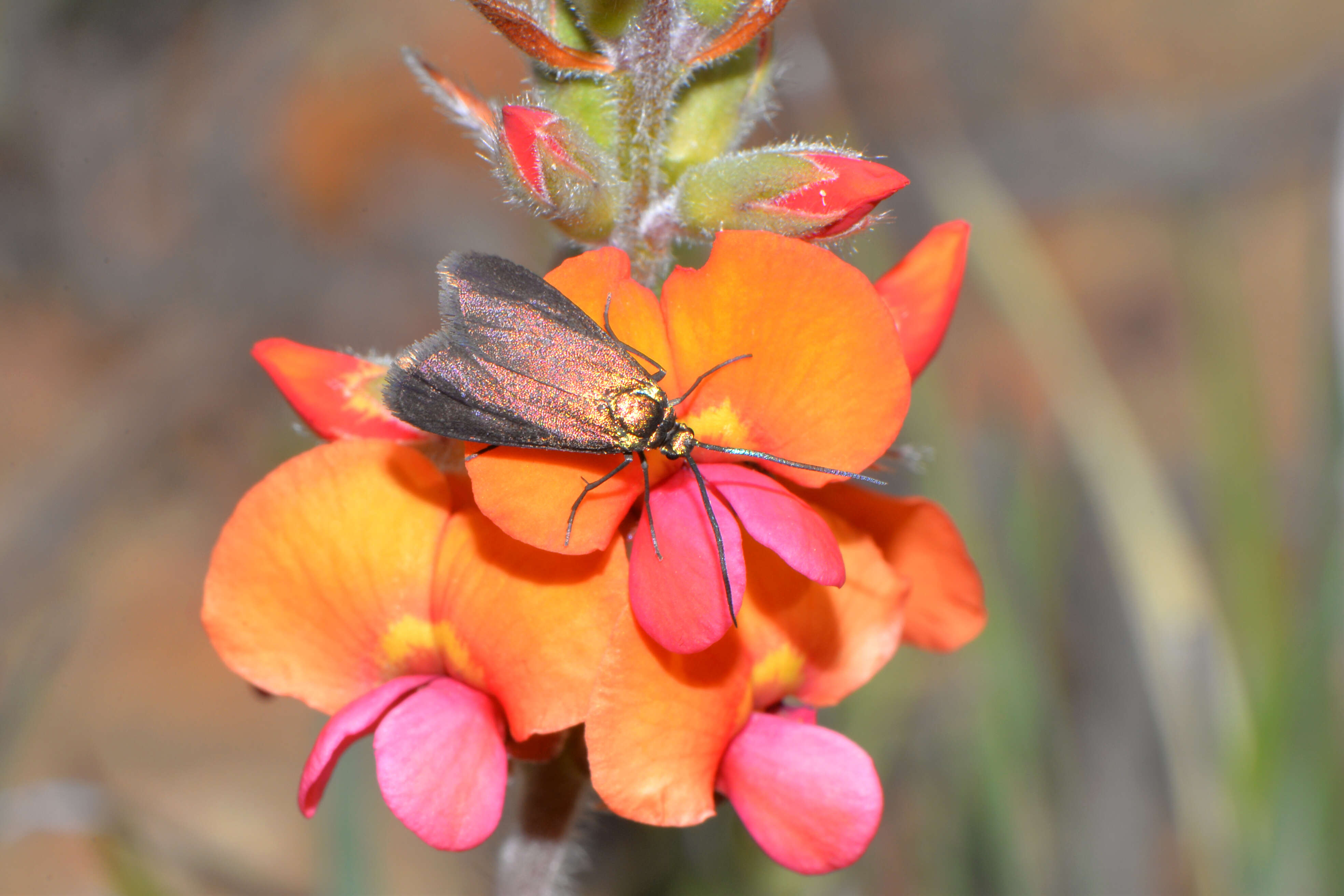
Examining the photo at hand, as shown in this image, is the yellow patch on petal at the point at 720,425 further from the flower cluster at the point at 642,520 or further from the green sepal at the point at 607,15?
the green sepal at the point at 607,15

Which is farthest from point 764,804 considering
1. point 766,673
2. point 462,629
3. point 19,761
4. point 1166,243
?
point 1166,243

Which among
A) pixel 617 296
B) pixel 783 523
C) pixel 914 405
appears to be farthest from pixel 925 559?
pixel 914 405

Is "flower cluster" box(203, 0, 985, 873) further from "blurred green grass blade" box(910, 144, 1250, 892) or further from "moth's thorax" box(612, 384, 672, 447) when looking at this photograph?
"blurred green grass blade" box(910, 144, 1250, 892)

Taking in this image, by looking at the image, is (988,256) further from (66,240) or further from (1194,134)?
(66,240)

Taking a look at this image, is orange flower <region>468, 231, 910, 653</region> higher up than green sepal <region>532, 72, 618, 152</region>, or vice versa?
green sepal <region>532, 72, 618, 152</region>

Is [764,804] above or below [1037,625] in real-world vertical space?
above

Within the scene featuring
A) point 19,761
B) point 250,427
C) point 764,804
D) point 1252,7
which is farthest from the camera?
point 1252,7

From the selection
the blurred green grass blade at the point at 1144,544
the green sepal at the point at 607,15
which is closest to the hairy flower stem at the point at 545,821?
the green sepal at the point at 607,15

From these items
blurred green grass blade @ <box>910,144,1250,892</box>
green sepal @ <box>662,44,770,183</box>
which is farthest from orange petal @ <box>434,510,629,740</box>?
blurred green grass blade @ <box>910,144,1250,892</box>
